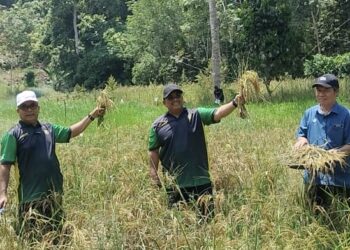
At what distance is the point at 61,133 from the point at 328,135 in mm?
2107

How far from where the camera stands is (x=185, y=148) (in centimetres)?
441

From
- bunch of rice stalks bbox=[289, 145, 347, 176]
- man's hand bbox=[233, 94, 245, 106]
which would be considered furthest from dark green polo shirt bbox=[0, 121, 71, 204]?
bunch of rice stalks bbox=[289, 145, 347, 176]

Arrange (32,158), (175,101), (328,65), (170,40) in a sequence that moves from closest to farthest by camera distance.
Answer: (32,158)
(175,101)
(328,65)
(170,40)

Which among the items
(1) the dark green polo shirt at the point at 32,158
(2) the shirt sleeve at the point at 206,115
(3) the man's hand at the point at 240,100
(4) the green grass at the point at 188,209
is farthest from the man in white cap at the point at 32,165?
(3) the man's hand at the point at 240,100

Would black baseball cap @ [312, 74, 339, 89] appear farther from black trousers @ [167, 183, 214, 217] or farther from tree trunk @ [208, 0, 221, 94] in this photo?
tree trunk @ [208, 0, 221, 94]

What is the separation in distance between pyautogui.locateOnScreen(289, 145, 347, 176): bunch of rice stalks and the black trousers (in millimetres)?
714

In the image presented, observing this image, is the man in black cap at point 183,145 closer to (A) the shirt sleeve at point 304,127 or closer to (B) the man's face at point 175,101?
(B) the man's face at point 175,101

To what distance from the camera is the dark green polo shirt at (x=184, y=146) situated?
174 inches

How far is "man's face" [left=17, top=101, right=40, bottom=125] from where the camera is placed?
415 cm

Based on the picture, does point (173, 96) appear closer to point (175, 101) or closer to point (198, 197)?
point (175, 101)

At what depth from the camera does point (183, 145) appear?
14.5 ft

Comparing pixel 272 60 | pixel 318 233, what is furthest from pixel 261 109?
pixel 318 233

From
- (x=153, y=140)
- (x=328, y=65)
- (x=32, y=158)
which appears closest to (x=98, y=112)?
(x=153, y=140)

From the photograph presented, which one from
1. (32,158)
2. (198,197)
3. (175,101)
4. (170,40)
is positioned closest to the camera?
(32,158)
